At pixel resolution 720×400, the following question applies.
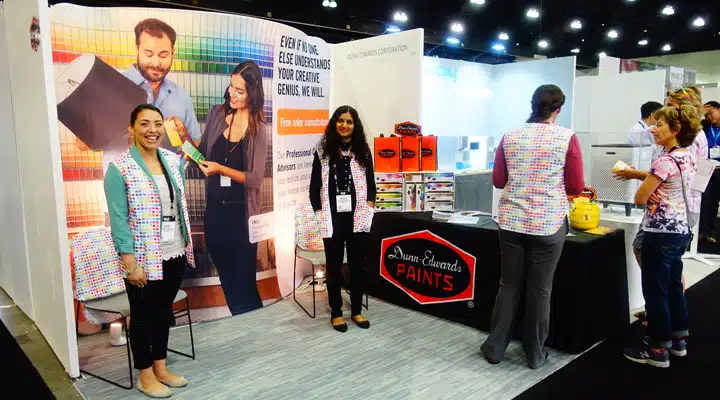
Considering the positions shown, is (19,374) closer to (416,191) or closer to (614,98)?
(416,191)

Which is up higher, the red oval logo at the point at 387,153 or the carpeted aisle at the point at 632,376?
the red oval logo at the point at 387,153

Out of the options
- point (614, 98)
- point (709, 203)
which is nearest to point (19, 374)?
point (709, 203)

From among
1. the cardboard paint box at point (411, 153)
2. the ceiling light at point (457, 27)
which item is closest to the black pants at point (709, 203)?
the cardboard paint box at point (411, 153)

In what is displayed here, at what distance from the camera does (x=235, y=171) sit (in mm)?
3453

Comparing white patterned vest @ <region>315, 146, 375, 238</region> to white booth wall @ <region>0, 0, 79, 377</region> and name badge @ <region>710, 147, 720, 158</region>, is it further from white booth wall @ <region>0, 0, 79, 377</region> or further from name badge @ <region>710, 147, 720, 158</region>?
name badge @ <region>710, 147, 720, 158</region>

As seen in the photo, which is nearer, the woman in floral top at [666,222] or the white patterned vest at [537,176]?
the white patterned vest at [537,176]

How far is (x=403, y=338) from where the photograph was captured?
3.20 metres

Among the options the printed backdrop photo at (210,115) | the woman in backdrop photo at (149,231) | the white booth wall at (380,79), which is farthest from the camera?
the white booth wall at (380,79)

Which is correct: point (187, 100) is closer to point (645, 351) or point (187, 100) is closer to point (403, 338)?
point (403, 338)

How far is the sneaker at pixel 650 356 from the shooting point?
2.76m

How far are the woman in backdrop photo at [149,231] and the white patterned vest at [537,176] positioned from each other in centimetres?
167

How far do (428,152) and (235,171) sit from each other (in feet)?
4.52

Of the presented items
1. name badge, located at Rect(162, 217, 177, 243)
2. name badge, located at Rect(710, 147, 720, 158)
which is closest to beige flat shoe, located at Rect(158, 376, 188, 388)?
name badge, located at Rect(162, 217, 177, 243)

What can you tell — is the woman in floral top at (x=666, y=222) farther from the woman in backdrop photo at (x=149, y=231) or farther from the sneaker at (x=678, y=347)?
the woman in backdrop photo at (x=149, y=231)
